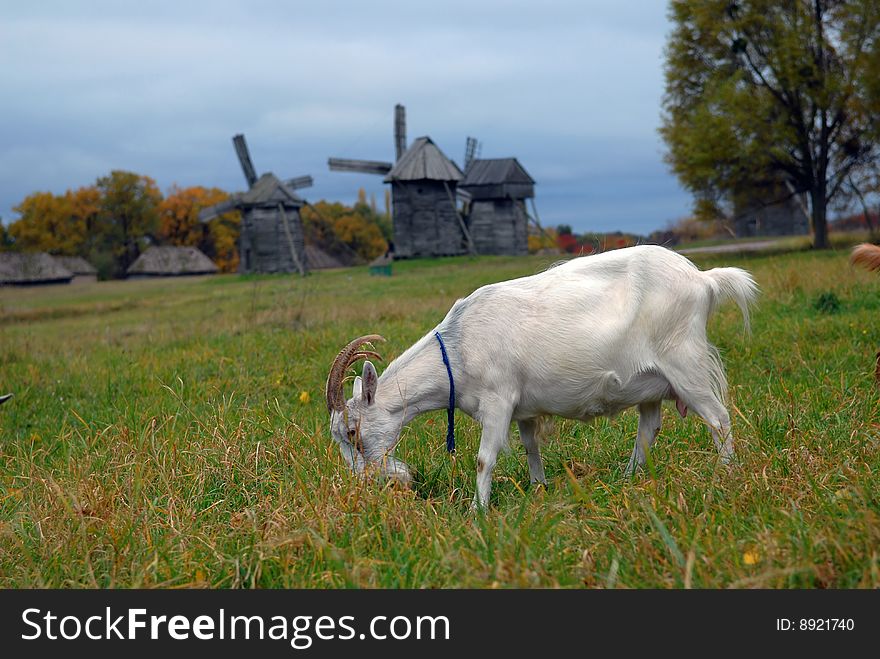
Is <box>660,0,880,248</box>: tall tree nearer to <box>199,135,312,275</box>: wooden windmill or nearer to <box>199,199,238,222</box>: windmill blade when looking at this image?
<box>199,135,312,275</box>: wooden windmill

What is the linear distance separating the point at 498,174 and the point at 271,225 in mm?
13469

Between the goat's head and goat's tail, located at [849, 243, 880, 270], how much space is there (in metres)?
3.12

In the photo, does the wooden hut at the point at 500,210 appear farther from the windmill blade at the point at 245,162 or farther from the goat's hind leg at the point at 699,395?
the goat's hind leg at the point at 699,395

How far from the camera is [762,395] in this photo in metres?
6.45

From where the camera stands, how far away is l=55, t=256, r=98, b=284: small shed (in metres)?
68.9

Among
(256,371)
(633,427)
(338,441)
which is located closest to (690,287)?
(633,427)

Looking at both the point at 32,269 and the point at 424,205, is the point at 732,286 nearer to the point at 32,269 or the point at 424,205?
the point at 424,205

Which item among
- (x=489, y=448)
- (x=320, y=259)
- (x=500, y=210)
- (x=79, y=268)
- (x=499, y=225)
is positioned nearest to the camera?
(x=489, y=448)

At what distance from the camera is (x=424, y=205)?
151ft

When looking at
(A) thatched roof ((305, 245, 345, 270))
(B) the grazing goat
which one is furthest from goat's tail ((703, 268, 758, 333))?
(A) thatched roof ((305, 245, 345, 270))

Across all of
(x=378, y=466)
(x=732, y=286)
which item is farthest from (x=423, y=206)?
(x=378, y=466)

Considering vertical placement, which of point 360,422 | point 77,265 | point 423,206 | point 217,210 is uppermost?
point 217,210

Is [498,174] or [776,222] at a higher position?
[498,174]

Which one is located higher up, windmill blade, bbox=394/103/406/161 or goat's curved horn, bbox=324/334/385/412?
windmill blade, bbox=394/103/406/161
